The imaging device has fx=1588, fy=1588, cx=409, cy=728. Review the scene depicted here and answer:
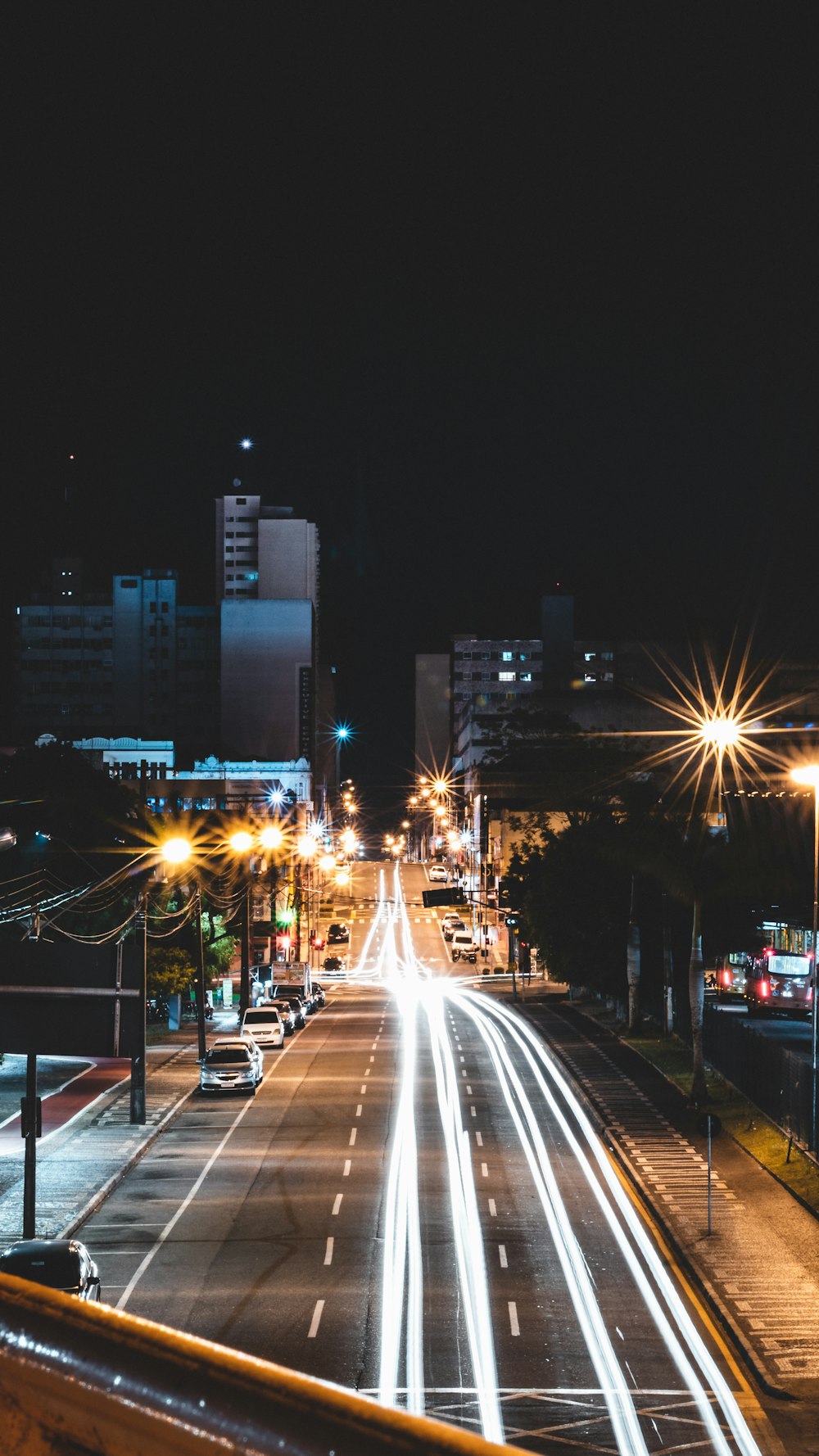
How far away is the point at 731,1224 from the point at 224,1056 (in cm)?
2270

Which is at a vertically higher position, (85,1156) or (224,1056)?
(224,1056)

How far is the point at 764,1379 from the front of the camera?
64.4 ft

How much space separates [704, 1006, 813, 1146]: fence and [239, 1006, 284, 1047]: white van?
1726 centimetres

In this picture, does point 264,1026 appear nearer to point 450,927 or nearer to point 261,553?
point 450,927

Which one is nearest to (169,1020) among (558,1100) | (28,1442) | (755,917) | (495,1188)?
(755,917)

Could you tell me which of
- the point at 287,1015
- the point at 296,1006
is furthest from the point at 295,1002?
the point at 287,1015

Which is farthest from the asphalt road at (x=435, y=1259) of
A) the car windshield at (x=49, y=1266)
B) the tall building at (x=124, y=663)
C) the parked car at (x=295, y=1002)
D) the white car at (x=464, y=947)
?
the tall building at (x=124, y=663)

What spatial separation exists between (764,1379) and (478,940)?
110152 millimetres

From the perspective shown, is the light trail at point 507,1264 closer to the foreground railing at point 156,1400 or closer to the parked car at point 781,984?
the parked car at point 781,984

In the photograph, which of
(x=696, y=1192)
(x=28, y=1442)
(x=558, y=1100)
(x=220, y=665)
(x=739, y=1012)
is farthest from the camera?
(x=220, y=665)

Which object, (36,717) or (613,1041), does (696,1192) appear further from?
(36,717)

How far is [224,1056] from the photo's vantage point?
4894 centimetres

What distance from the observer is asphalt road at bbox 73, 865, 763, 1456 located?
19.0 meters

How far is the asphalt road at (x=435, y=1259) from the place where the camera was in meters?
19.0
